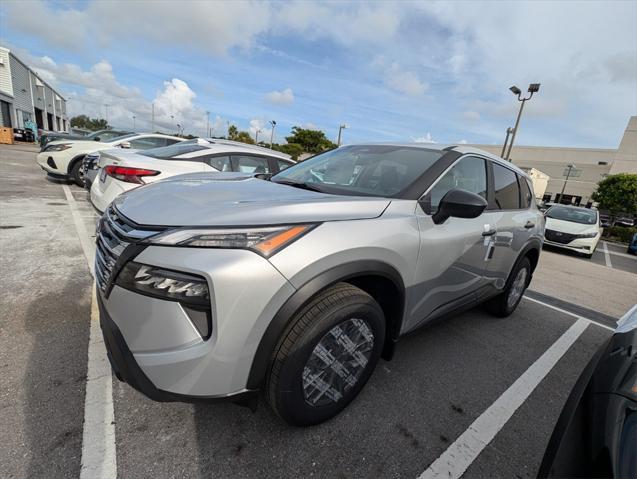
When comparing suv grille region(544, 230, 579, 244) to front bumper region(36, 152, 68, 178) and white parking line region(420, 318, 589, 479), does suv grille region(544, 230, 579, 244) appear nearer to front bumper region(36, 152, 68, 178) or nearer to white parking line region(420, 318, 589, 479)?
white parking line region(420, 318, 589, 479)

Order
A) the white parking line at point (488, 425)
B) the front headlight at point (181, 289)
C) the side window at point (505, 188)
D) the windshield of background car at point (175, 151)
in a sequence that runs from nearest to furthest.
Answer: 1. the front headlight at point (181, 289)
2. the white parking line at point (488, 425)
3. the side window at point (505, 188)
4. the windshield of background car at point (175, 151)

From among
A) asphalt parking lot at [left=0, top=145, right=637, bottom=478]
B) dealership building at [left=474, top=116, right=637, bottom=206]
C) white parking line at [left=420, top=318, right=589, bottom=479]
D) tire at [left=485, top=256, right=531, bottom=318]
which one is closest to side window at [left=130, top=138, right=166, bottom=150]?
asphalt parking lot at [left=0, top=145, right=637, bottom=478]

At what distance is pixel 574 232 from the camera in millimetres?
9734

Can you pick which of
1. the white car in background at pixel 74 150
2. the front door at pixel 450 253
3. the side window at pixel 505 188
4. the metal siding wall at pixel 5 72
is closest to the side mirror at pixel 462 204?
the front door at pixel 450 253

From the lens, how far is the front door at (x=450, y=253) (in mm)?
2184

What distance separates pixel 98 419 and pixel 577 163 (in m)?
68.6

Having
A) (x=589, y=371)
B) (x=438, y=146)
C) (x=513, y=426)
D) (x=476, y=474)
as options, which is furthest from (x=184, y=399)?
(x=438, y=146)

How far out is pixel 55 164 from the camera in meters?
8.66

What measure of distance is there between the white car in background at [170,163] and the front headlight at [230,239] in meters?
3.02

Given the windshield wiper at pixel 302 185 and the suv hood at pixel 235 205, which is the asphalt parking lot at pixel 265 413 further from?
the windshield wiper at pixel 302 185

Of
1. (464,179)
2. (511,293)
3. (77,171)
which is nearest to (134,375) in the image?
(464,179)

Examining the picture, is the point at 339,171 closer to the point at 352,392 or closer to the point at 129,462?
the point at 352,392

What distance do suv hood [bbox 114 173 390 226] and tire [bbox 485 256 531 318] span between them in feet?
7.93

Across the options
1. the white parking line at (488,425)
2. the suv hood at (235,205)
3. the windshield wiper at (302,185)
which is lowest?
the white parking line at (488,425)
